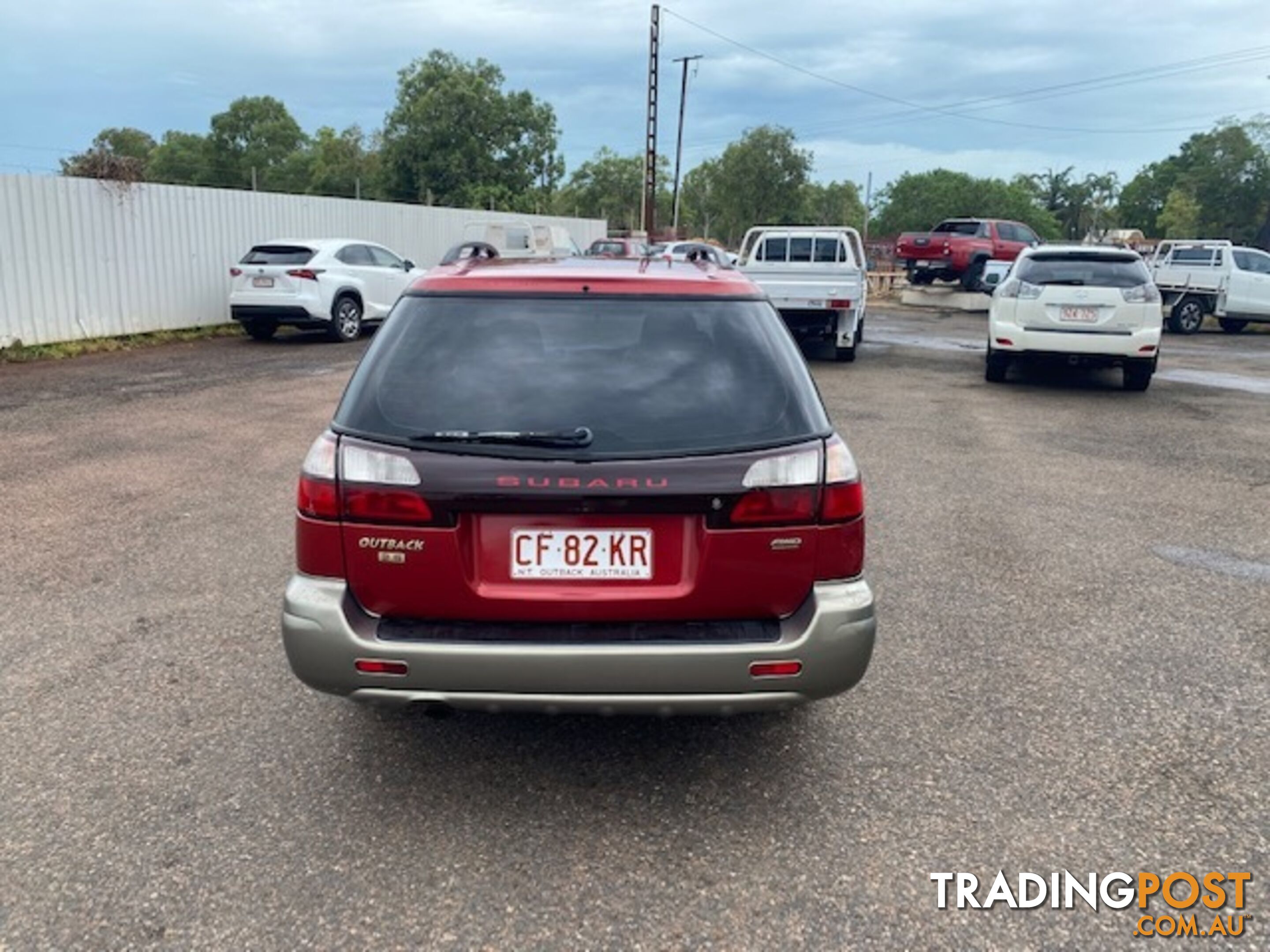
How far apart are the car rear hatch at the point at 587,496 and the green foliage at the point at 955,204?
9304cm

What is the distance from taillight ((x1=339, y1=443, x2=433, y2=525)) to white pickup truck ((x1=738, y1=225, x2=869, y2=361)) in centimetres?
988

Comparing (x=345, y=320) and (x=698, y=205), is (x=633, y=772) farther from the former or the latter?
(x=698, y=205)

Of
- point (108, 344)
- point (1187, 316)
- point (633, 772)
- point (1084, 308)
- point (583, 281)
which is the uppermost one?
point (583, 281)

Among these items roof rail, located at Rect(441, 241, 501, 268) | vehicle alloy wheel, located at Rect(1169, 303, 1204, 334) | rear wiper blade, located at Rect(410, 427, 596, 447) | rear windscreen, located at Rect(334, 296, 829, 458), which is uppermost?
roof rail, located at Rect(441, 241, 501, 268)

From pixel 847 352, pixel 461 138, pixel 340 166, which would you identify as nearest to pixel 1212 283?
pixel 847 352

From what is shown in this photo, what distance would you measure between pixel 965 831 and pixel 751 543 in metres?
1.10

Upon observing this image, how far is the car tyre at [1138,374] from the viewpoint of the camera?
11.3 metres

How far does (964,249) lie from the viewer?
86.6 ft

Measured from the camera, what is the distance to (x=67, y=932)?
93.2 inches

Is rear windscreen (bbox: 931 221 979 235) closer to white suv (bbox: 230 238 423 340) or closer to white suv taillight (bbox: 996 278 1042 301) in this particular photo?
white suv taillight (bbox: 996 278 1042 301)

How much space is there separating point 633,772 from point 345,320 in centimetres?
1395

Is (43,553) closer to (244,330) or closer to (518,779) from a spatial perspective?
(518,779)

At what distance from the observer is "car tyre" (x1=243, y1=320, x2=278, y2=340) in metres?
15.4

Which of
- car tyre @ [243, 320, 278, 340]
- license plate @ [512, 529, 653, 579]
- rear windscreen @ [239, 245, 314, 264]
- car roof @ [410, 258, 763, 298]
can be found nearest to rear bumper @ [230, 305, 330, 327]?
car tyre @ [243, 320, 278, 340]
